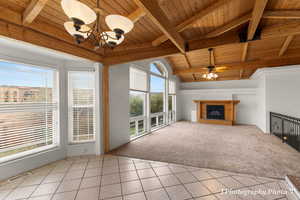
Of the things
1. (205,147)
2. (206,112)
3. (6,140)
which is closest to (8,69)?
(6,140)

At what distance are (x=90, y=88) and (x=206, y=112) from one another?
7.11 meters

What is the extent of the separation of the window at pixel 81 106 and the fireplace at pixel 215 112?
7.02 metres

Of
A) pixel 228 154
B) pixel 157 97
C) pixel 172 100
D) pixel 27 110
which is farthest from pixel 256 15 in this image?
pixel 172 100

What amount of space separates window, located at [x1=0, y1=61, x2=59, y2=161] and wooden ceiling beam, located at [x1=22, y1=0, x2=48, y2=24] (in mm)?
1094

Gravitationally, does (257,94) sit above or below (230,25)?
below

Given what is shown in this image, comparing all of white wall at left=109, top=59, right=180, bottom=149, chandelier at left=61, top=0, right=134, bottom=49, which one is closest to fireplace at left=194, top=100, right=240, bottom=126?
white wall at left=109, top=59, right=180, bottom=149

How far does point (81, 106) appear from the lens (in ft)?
11.2

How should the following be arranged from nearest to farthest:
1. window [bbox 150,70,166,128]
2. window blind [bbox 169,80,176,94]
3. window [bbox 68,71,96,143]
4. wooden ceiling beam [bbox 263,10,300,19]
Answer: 1. wooden ceiling beam [bbox 263,10,300,19]
2. window [bbox 68,71,96,143]
3. window [bbox 150,70,166,128]
4. window blind [bbox 169,80,176,94]

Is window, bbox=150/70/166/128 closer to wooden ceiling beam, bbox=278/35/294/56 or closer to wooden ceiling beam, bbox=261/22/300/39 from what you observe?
wooden ceiling beam, bbox=261/22/300/39

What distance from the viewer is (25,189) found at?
2111mm

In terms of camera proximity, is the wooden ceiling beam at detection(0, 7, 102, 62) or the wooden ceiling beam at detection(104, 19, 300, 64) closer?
the wooden ceiling beam at detection(0, 7, 102, 62)

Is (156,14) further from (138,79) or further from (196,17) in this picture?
(138,79)

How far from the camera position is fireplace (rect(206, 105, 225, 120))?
26.0 ft

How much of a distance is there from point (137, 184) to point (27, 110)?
2.62 m
